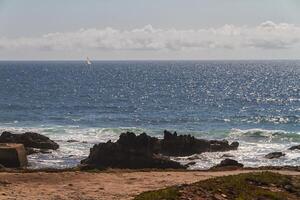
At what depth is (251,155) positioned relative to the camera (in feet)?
171

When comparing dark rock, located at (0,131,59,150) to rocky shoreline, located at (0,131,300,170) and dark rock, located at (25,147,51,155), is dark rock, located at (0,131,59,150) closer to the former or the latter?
rocky shoreline, located at (0,131,300,170)

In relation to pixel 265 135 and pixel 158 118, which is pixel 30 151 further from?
pixel 158 118

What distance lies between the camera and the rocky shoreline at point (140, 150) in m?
41.8

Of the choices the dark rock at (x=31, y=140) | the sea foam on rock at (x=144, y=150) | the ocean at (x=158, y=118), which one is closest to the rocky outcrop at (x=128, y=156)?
the sea foam on rock at (x=144, y=150)

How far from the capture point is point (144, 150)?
1750 inches

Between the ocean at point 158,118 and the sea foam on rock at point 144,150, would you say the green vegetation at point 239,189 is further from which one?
the ocean at point 158,118

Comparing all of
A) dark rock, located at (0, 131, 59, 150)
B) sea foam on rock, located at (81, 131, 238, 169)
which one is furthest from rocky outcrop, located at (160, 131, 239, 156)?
dark rock, located at (0, 131, 59, 150)

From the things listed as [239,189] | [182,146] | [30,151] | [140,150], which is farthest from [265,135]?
[239,189]

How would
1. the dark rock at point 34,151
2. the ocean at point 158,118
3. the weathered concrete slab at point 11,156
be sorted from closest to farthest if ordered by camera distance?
the weathered concrete slab at point 11,156, the dark rock at point 34,151, the ocean at point 158,118

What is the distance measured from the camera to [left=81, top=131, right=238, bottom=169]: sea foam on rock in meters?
42.2

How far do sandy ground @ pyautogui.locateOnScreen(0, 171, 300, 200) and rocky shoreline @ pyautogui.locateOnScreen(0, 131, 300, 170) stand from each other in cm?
782

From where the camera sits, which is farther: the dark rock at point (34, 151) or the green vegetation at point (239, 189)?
the dark rock at point (34, 151)

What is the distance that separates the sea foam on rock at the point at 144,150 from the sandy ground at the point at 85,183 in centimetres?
1081

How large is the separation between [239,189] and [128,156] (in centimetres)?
2438
